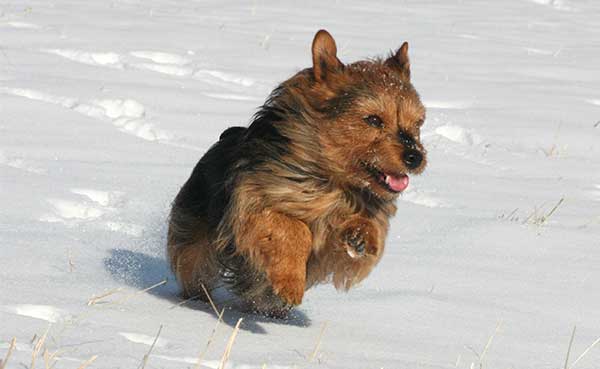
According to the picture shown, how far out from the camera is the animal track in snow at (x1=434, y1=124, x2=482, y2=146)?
818cm

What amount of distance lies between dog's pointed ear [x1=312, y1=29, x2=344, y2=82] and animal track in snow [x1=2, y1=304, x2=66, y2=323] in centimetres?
145

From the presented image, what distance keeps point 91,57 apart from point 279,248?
547 cm

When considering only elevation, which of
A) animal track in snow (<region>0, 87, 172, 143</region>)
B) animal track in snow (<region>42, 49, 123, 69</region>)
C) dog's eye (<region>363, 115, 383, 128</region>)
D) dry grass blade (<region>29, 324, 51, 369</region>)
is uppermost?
dog's eye (<region>363, 115, 383, 128</region>)

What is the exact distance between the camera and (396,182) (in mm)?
4367

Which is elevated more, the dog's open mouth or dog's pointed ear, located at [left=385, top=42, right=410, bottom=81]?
dog's pointed ear, located at [left=385, top=42, right=410, bottom=81]

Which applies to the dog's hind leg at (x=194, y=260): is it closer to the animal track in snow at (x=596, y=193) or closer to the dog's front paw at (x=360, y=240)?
the dog's front paw at (x=360, y=240)

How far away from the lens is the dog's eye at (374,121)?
14.4ft

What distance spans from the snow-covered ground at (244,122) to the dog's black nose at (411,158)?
2.17 feet

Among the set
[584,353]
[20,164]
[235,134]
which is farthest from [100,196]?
[584,353]

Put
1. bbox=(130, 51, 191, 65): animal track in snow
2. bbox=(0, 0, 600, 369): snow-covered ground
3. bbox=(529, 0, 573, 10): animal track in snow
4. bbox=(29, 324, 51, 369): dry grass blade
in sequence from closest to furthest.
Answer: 1. bbox=(29, 324, 51, 369): dry grass blade
2. bbox=(0, 0, 600, 369): snow-covered ground
3. bbox=(130, 51, 191, 65): animal track in snow
4. bbox=(529, 0, 573, 10): animal track in snow

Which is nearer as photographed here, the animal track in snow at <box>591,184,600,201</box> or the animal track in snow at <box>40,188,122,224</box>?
the animal track in snow at <box>40,188,122,224</box>

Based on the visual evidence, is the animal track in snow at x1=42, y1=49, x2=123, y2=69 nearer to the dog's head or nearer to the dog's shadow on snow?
the dog's shadow on snow

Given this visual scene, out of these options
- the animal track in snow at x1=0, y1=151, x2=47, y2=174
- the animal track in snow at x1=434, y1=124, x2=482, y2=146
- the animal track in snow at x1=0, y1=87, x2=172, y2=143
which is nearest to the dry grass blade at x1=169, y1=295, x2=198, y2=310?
the animal track in snow at x1=0, y1=151, x2=47, y2=174

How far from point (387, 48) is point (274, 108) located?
6298mm
